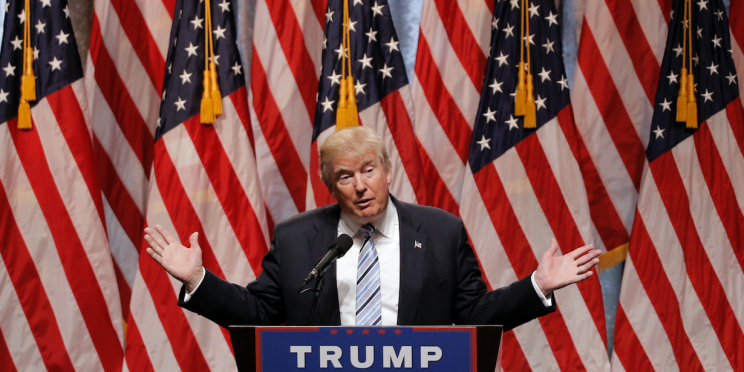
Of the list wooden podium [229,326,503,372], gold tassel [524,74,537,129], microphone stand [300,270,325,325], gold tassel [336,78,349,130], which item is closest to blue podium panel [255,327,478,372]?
wooden podium [229,326,503,372]

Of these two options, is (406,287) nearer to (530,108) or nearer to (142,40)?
(530,108)

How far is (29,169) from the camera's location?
12.6ft

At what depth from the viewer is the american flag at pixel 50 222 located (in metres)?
3.80

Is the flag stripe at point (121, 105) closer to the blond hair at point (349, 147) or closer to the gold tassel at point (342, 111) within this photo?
the gold tassel at point (342, 111)

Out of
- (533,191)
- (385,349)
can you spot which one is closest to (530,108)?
(533,191)

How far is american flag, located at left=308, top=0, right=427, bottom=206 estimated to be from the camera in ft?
12.9

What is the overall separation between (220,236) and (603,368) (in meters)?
2.14

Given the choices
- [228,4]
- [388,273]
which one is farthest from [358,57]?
[388,273]

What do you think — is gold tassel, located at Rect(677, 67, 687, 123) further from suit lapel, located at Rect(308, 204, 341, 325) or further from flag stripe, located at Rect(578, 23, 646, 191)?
suit lapel, located at Rect(308, 204, 341, 325)

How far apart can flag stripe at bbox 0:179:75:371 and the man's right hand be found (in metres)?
2.06

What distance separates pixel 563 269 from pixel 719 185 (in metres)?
2.24

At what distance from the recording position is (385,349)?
168 centimetres

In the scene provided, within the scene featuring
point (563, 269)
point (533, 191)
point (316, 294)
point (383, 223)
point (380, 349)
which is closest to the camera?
point (380, 349)

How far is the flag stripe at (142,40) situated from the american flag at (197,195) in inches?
11.5
